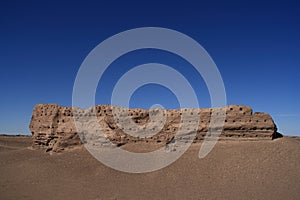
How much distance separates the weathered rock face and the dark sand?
1181 mm

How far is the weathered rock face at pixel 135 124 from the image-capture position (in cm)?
1706

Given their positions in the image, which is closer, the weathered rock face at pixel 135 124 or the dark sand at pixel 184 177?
the dark sand at pixel 184 177

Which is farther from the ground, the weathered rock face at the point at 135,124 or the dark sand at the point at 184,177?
the weathered rock face at the point at 135,124

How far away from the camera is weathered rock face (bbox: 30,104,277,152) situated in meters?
17.1

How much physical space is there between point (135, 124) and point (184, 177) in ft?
20.5

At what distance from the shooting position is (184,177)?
1417 centimetres

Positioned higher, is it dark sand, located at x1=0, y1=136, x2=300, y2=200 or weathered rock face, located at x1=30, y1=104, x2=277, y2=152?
weathered rock face, located at x1=30, y1=104, x2=277, y2=152

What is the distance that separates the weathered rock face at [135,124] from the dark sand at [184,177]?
3.88ft

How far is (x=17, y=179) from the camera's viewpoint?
15.1m

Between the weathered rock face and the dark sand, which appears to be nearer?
the dark sand

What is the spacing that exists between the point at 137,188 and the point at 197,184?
10.9 ft

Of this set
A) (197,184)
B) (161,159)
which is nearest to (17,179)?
(161,159)

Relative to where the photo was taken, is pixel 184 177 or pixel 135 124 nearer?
A: pixel 184 177

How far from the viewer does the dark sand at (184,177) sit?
12.4 meters
